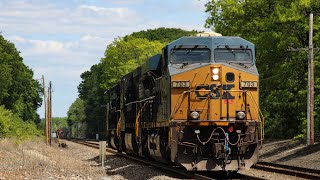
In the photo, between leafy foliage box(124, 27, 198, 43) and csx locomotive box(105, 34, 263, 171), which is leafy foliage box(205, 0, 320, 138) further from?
leafy foliage box(124, 27, 198, 43)

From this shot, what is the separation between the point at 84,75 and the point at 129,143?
108 metres

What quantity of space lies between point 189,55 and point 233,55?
1365 mm

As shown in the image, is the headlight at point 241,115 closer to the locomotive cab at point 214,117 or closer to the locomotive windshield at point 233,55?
the locomotive cab at point 214,117

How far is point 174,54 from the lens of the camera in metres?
18.1

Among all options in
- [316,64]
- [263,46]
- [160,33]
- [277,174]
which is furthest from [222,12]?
[160,33]

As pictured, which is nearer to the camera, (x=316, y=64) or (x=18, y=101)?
(x=316, y=64)

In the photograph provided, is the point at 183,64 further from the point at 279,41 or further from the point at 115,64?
the point at 115,64

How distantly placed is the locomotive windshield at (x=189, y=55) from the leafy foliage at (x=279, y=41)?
15.1m

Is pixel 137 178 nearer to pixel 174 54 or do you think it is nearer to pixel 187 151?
pixel 187 151

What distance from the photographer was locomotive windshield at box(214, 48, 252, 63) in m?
18.1

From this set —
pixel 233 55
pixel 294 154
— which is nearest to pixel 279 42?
pixel 294 154

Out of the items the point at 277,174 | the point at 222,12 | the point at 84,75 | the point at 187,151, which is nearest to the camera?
the point at 187,151

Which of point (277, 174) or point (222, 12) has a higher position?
point (222, 12)

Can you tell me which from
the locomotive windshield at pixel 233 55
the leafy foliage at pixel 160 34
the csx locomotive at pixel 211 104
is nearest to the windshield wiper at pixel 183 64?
the csx locomotive at pixel 211 104
